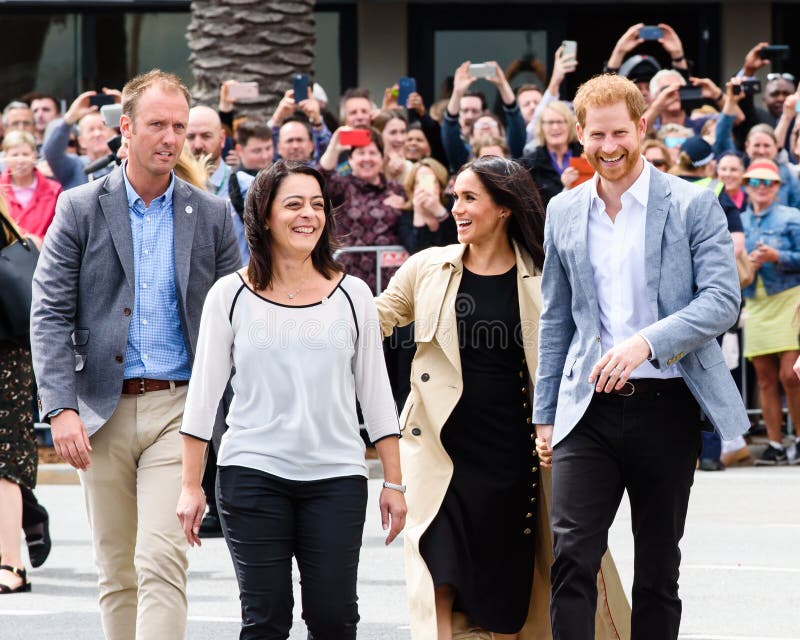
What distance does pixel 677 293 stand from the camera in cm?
520

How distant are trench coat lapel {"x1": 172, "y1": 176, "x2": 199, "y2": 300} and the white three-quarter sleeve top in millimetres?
617

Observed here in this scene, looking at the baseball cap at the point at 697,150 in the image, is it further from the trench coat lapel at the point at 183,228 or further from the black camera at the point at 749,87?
the trench coat lapel at the point at 183,228

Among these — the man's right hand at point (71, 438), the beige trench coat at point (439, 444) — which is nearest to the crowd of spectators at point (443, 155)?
the beige trench coat at point (439, 444)

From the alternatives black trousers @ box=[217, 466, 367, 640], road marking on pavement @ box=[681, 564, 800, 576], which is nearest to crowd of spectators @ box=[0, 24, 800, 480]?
road marking on pavement @ box=[681, 564, 800, 576]

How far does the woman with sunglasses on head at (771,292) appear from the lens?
456 inches

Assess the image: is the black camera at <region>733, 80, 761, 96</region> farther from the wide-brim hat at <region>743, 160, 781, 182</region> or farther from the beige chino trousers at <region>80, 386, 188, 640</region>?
the beige chino trousers at <region>80, 386, 188, 640</region>

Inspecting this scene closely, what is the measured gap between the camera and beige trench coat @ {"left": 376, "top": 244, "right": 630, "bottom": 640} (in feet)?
18.9

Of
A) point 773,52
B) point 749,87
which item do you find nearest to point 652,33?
point 749,87

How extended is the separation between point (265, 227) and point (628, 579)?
12.6 ft

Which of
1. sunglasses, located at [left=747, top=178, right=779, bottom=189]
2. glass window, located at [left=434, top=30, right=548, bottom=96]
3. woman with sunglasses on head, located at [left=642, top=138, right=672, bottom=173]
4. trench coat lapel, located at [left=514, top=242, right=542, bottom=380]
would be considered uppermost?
glass window, located at [left=434, top=30, right=548, bottom=96]

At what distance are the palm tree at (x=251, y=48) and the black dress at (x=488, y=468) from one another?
334 inches

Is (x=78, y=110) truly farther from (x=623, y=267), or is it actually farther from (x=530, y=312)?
(x=623, y=267)

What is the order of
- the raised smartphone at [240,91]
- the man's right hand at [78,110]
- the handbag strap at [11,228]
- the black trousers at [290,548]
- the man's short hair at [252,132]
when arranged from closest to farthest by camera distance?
the black trousers at [290,548]
the handbag strap at [11,228]
the man's short hair at [252,132]
the man's right hand at [78,110]
the raised smartphone at [240,91]

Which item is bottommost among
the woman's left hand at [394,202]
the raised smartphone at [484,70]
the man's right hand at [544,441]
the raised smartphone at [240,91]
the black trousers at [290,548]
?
the black trousers at [290,548]
